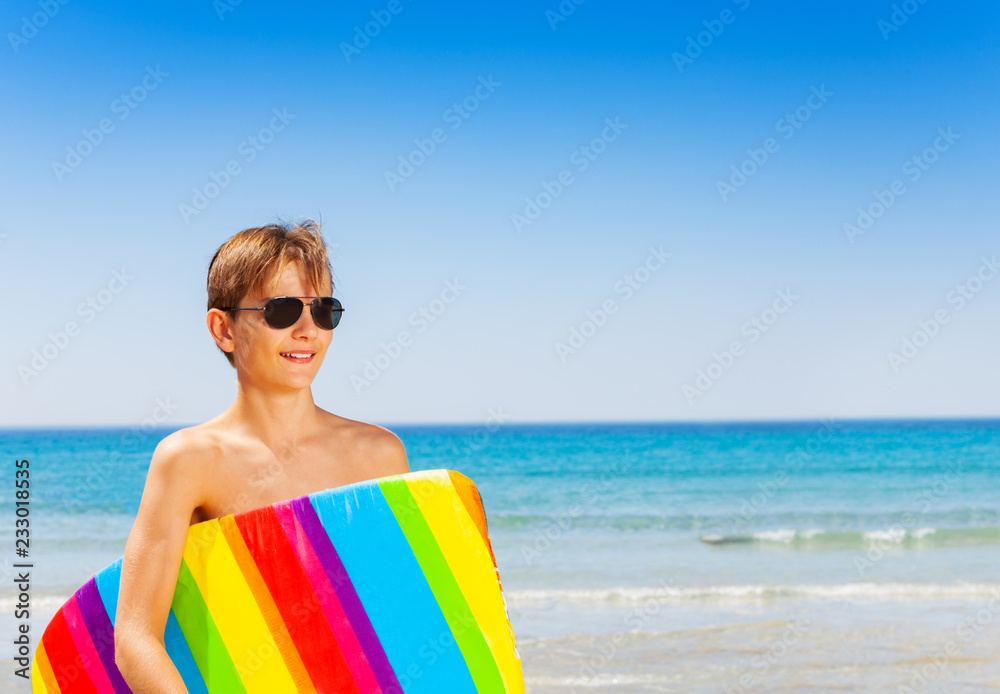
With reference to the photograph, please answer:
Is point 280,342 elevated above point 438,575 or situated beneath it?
elevated above

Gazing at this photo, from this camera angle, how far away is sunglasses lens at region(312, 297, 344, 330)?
1.64m

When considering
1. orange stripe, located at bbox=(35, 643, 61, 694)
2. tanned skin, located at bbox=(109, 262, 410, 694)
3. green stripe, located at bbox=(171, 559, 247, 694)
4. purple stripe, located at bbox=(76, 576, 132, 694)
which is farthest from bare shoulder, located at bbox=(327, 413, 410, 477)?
orange stripe, located at bbox=(35, 643, 61, 694)

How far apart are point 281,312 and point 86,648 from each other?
79 cm

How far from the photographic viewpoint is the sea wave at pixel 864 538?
468 inches

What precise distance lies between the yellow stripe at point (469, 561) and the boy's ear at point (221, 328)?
0.43 meters

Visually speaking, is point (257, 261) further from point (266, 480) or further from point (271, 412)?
point (266, 480)

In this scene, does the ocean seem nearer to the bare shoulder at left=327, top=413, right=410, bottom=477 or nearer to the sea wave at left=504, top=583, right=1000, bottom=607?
the sea wave at left=504, top=583, right=1000, bottom=607

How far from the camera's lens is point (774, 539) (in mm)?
12242

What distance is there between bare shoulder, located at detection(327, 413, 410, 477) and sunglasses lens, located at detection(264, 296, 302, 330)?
0.26 metres

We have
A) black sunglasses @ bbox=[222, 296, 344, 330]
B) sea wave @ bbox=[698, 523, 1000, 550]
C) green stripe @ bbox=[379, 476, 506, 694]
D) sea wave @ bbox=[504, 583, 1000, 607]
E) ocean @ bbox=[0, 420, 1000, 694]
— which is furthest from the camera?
sea wave @ bbox=[698, 523, 1000, 550]

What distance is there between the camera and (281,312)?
5.27ft

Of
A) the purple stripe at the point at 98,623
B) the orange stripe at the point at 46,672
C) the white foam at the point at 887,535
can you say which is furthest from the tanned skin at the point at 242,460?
the white foam at the point at 887,535

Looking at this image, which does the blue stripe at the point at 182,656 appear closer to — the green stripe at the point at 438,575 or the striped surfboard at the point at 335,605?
the striped surfboard at the point at 335,605

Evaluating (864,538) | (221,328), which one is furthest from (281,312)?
(864,538)
